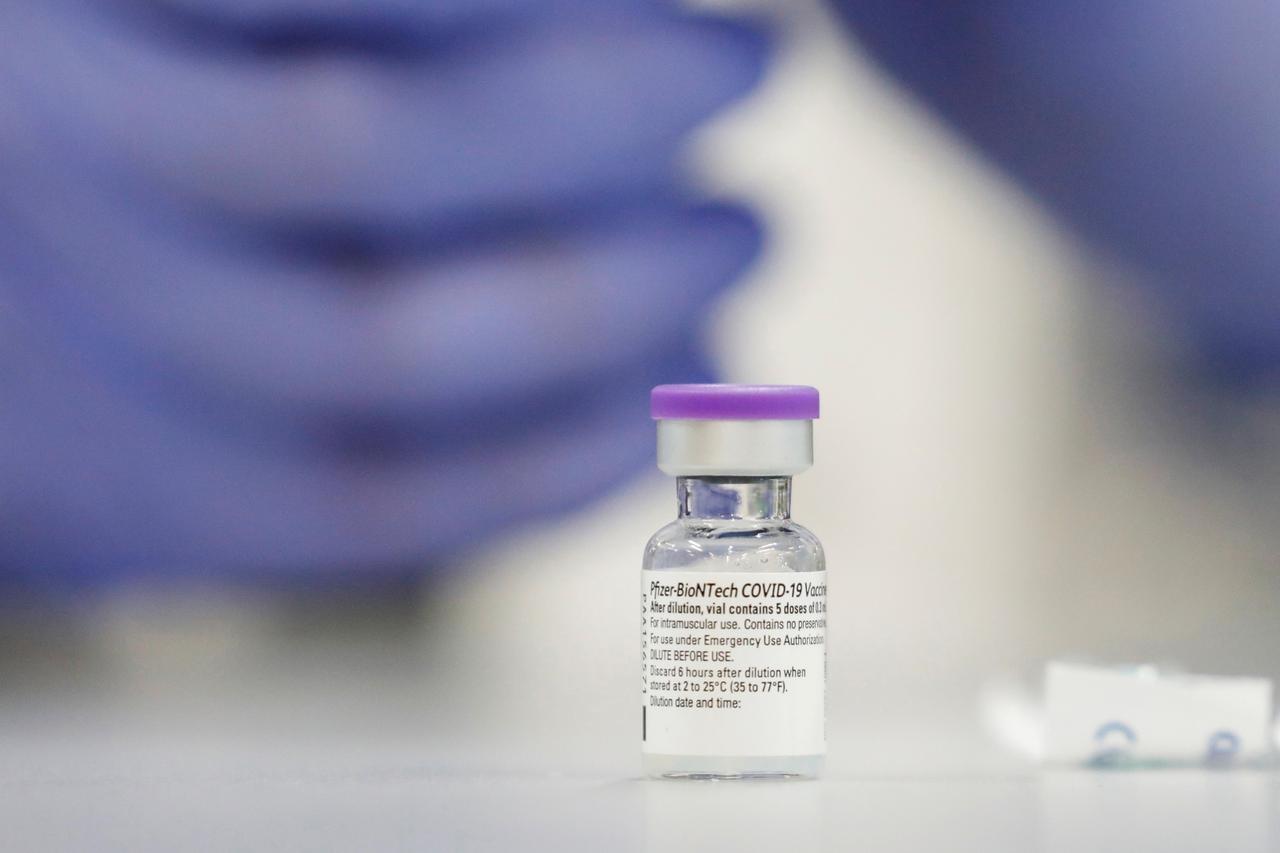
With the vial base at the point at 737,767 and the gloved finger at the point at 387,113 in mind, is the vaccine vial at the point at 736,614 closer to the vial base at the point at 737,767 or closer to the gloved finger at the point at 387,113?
the vial base at the point at 737,767

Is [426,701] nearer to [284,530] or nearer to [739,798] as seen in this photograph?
[284,530]

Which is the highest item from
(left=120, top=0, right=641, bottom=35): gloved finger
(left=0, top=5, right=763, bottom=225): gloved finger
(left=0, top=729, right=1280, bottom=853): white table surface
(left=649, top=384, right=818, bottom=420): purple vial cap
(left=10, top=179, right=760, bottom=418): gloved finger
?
(left=120, top=0, right=641, bottom=35): gloved finger

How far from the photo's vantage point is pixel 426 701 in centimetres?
130

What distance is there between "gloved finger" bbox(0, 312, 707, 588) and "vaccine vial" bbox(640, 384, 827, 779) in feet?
1.51

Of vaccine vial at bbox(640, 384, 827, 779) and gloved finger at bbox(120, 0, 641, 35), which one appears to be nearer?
vaccine vial at bbox(640, 384, 827, 779)

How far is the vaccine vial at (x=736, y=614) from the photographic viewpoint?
2.97 ft

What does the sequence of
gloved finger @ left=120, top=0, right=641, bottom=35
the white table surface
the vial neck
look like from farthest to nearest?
gloved finger @ left=120, top=0, right=641, bottom=35 → the vial neck → the white table surface

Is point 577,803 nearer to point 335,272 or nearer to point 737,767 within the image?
point 737,767

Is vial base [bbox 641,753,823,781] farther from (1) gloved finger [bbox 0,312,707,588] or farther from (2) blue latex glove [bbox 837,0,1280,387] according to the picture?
(2) blue latex glove [bbox 837,0,1280,387]

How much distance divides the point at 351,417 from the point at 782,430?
54 cm

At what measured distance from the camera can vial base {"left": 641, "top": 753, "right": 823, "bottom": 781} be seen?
0.91 meters

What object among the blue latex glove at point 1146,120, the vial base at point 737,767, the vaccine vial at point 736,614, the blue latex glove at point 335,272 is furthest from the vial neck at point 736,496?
the blue latex glove at point 1146,120

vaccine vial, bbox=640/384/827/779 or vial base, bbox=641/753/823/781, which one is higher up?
vaccine vial, bbox=640/384/827/779

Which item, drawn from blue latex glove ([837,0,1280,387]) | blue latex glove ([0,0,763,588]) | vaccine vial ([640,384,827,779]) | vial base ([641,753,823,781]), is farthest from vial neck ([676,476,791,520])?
blue latex glove ([837,0,1280,387])
